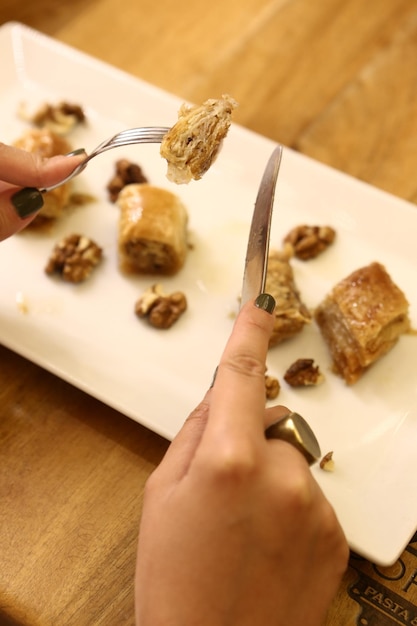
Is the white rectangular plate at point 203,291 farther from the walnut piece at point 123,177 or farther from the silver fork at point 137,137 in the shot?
the silver fork at point 137,137

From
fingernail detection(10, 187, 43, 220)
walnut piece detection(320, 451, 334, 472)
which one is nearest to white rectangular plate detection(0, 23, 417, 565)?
walnut piece detection(320, 451, 334, 472)

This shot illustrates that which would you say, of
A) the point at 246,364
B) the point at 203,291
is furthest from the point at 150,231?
the point at 246,364

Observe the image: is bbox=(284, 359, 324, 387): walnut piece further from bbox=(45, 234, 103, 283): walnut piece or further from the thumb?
bbox=(45, 234, 103, 283): walnut piece

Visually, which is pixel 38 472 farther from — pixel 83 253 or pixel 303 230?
pixel 303 230

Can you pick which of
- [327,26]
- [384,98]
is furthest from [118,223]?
[327,26]

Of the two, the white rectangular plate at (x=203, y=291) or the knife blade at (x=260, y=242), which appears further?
the white rectangular plate at (x=203, y=291)

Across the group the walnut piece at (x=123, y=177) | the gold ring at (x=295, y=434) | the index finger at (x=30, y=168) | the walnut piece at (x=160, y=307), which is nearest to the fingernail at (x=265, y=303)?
the gold ring at (x=295, y=434)

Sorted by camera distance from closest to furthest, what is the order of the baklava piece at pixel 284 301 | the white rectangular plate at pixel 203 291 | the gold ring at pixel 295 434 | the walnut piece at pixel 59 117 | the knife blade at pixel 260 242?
the gold ring at pixel 295 434 < the knife blade at pixel 260 242 < the white rectangular plate at pixel 203 291 < the baklava piece at pixel 284 301 < the walnut piece at pixel 59 117
